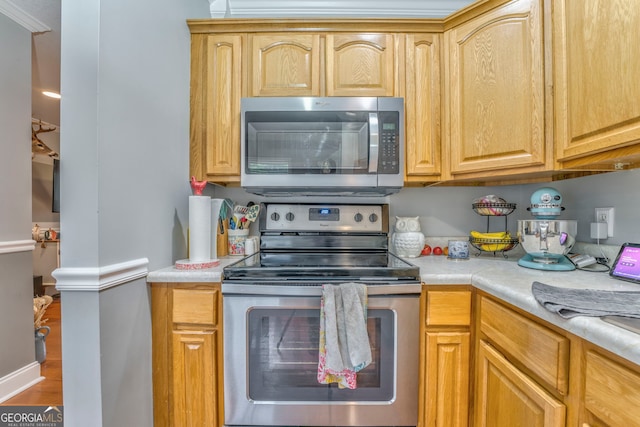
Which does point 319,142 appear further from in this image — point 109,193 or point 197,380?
point 197,380

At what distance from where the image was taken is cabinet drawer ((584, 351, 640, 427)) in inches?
22.0

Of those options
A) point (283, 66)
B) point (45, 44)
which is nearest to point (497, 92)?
point (283, 66)

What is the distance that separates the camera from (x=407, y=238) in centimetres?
162

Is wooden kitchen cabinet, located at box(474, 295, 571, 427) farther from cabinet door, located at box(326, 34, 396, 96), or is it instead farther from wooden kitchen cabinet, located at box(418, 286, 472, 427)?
cabinet door, located at box(326, 34, 396, 96)

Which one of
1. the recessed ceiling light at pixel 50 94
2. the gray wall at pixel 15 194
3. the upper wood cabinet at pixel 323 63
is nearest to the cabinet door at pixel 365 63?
the upper wood cabinet at pixel 323 63

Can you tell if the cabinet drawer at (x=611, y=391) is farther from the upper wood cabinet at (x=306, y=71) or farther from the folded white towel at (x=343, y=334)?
the upper wood cabinet at (x=306, y=71)

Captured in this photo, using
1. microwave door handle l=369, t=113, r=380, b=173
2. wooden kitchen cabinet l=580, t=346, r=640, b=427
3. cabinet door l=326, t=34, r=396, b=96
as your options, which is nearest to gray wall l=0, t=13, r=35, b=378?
cabinet door l=326, t=34, r=396, b=96

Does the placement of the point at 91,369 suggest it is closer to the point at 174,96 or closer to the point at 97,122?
the point at 97,122

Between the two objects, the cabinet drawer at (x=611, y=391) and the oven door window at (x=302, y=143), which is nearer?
the cabinet drawer at (x=611, y=391)

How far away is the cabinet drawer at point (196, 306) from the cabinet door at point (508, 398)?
113 centimetres

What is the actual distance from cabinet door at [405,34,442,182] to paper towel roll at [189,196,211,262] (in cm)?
110

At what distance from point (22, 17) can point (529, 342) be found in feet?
11.1

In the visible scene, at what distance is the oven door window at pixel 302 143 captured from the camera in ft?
4.74

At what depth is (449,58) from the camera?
1485 mm
